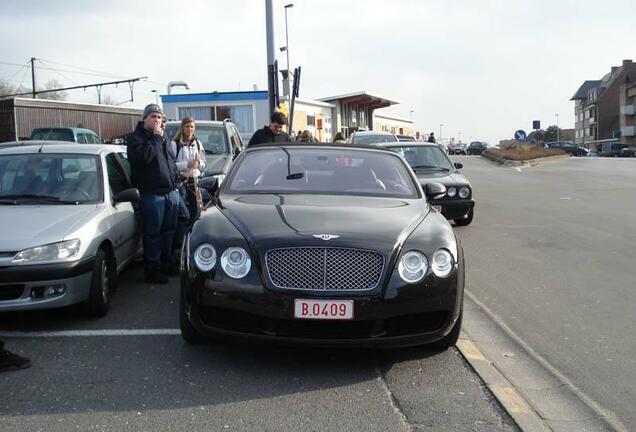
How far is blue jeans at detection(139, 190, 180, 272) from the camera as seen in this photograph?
654cm

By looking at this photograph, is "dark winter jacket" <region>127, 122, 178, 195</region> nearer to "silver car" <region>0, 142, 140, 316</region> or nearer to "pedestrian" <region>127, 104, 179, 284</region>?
"pedestrian" <region>127, 104, 179, 284</region>

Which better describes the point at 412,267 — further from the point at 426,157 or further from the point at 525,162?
the point at 525,162

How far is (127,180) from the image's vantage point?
707 cm

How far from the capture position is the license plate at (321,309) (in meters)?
3.87

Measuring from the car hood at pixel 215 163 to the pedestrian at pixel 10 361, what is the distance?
19.7 feet

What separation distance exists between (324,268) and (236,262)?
563 millimetres

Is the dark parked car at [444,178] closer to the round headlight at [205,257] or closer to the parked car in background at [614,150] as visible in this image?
the round headlight at [205,257]

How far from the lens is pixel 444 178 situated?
1098 centimetres

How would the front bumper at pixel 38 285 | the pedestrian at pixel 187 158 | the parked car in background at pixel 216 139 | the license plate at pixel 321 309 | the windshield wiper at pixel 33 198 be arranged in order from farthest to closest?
the parked car in background at pixel 216 139, the pedestrian at pixel 187 158, the windshield wiper at pixel 33 198, the front bumper at pixel 38 285, the license plate at pixel 321 309

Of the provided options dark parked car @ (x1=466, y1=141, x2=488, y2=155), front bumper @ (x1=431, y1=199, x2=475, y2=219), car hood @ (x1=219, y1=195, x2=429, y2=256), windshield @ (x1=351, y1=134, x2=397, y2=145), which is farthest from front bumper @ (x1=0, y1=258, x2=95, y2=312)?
dark parked car @ (x1=466, y1=141, x2=488, y2=155)

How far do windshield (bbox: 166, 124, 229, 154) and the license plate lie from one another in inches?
303

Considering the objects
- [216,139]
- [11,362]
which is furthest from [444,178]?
[11,362]

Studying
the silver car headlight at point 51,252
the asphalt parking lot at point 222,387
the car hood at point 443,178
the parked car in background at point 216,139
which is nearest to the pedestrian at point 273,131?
the parked car in background at point 216,139

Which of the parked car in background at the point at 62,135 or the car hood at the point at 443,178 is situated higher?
the parked car in background at the point at 62,135
